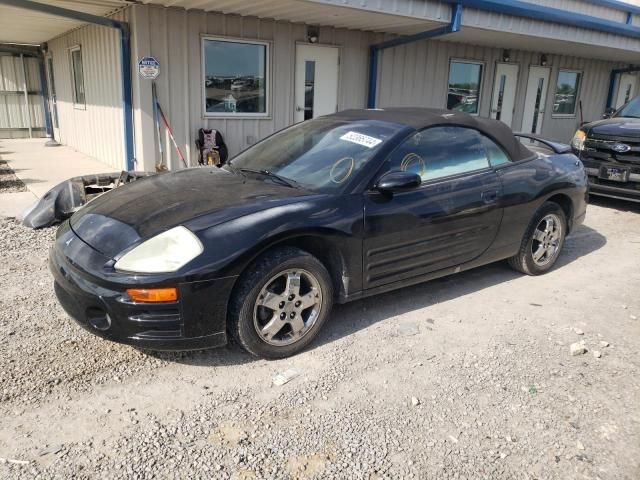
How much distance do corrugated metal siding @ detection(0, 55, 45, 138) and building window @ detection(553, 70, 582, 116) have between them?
47.4 ft

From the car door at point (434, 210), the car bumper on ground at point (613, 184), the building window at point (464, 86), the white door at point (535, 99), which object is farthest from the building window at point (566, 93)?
the car door at point (434, 210)

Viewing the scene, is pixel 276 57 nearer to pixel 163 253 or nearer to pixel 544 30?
pixel 544 30

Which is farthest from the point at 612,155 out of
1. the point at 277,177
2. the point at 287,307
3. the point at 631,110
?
the point at 287,307

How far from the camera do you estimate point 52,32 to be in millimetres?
11742

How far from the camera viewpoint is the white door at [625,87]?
653 inches

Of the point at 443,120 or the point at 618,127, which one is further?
the point at 618,127

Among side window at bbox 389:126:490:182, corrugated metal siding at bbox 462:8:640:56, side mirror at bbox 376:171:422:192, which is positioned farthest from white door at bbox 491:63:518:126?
side mirror at bbox 376:171:422:192

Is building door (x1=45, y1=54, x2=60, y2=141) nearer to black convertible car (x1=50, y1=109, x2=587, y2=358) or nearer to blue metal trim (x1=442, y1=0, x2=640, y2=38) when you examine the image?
blue metal trim (x1=442, y1=0, x2=640, y2=38)

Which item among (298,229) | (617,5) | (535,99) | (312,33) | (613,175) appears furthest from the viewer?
(535,99)

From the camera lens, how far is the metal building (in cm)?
793

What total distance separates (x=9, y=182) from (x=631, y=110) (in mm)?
10331

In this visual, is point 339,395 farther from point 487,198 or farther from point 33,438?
point 487,198

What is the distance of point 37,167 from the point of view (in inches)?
392

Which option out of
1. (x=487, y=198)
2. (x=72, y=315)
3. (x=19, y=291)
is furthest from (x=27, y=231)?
(x=487, y=198)
